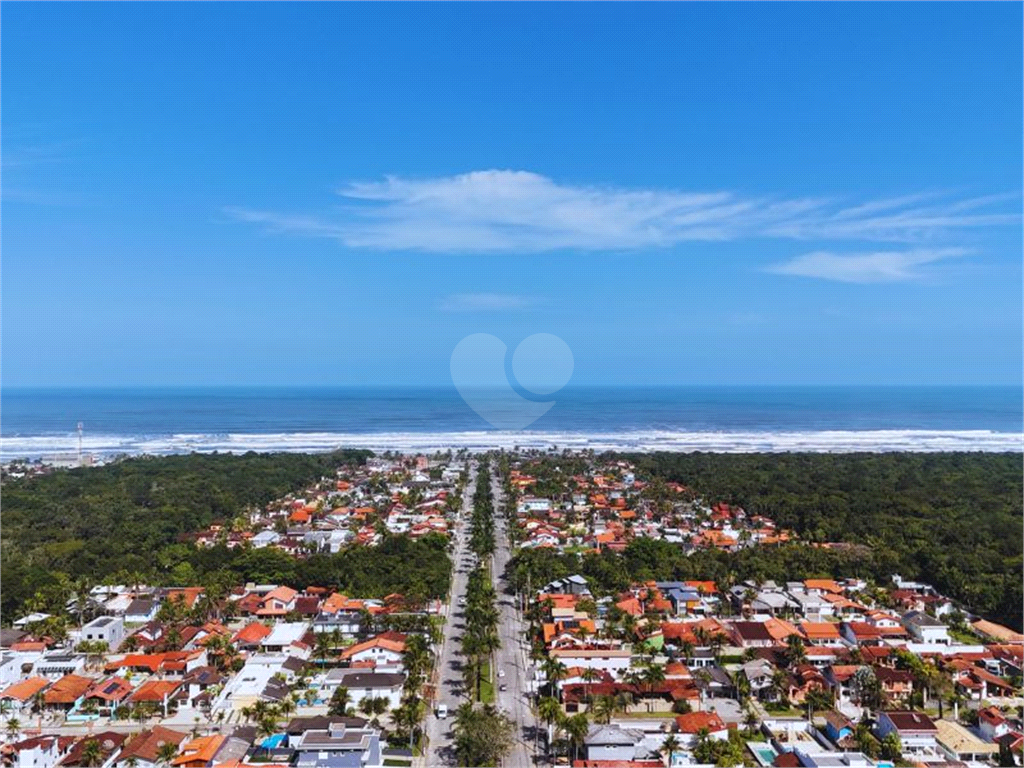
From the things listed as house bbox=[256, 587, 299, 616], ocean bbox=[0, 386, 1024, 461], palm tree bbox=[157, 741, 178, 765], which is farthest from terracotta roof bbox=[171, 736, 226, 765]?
ocean bbox=[0, 386, 1024, 461]

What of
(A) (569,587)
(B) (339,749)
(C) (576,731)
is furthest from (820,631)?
(B) (339,749)

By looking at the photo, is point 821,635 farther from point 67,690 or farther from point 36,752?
point 67,690

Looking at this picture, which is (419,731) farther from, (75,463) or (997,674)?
(75,463)

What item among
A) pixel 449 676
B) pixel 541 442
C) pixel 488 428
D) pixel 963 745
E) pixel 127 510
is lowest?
pixel 963 745

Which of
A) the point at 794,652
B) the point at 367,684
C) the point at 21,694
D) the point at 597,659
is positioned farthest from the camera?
the point at 597,659

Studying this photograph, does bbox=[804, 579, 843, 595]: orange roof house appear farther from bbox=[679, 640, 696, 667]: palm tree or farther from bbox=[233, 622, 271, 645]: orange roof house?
bbox=[233, 622, 271, 645]: orange roof house

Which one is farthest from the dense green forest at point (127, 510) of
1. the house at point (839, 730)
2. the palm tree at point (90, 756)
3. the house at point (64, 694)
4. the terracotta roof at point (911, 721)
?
the terracotta roof at point (911, 721)

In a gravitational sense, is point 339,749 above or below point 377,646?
below
